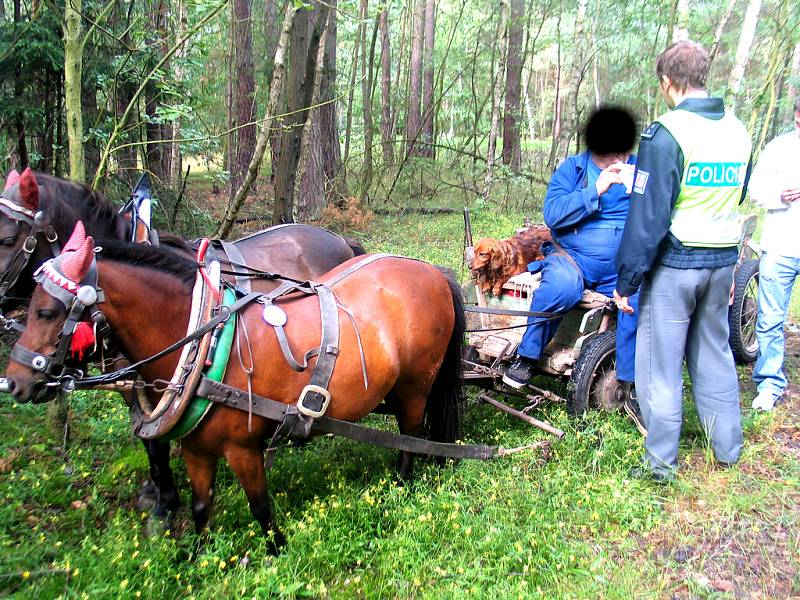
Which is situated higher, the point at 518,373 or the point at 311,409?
the point at 311,409

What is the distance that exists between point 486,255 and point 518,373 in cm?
92

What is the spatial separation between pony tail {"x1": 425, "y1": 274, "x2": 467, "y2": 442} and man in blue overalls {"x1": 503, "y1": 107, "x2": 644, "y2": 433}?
1.41 feet

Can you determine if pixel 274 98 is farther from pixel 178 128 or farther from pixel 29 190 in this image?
pixel 178 128

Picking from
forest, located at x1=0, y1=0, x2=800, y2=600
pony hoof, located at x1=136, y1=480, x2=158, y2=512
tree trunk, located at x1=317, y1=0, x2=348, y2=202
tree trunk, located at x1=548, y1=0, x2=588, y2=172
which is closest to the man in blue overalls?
forest, located at x1=0, y1=0, x2=800, y2=600

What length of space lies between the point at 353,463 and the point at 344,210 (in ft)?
24.9

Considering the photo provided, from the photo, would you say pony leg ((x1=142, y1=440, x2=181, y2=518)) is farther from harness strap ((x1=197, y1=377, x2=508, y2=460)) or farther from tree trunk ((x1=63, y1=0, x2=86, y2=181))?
tree trunk ((x1=63, y1=0, x2=86, y2=181))

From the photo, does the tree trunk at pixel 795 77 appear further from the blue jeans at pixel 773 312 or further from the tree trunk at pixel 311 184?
the blue jeans at pixel 773 312

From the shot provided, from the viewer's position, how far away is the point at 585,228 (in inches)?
152

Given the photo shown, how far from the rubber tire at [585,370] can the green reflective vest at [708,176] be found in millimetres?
1052

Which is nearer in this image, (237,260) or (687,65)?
(687,65)

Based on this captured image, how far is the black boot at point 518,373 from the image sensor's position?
3.86 m

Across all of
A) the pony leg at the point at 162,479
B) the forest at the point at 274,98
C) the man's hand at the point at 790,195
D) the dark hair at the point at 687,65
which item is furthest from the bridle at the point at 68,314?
the man's hand at the point at 790,195

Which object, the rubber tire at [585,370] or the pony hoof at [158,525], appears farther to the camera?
the rubber tire at [585,370]

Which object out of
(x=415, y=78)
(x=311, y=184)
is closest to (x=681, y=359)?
(x=311, y=184)
